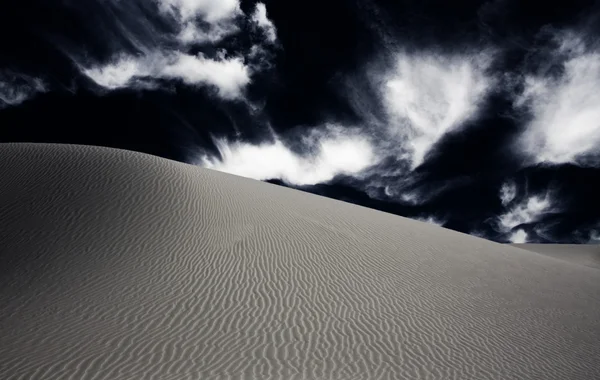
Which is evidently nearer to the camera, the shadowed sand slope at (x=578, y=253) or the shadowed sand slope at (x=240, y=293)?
the shadowed sand slope at (x=240, y=293)

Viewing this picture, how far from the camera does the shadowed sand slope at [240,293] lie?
6.12 m

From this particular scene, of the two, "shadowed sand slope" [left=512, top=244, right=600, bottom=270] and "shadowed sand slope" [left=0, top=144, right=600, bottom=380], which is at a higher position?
"shadowed sand slope" [left=512, top=244, right=600, bottom=270]

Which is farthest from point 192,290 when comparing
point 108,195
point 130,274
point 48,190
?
point 48,190

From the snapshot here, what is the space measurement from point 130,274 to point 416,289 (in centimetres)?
795

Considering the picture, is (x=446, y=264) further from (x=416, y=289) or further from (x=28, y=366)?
(x=28, y=366)

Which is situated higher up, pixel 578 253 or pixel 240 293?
pixel 578 253

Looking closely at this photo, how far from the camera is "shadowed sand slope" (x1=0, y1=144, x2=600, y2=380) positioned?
612 cm

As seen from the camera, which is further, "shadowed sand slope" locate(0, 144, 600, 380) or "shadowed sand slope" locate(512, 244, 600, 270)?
"shadowed sand slope" locate(512, 244, 600, 270)

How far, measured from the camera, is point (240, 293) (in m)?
8.90

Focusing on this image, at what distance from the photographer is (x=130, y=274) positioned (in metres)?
9.56

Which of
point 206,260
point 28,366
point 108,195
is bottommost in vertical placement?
point 28,366

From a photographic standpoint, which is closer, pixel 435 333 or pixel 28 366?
pixel 28 366

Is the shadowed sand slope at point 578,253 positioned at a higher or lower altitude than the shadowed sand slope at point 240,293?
higher

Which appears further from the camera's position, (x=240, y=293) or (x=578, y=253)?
(x=578, y=253)
